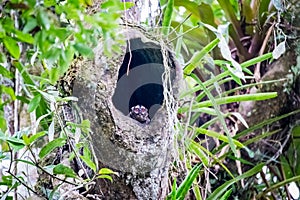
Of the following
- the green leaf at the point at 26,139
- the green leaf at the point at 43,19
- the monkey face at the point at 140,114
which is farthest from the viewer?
the monkey face at the point at 140,114

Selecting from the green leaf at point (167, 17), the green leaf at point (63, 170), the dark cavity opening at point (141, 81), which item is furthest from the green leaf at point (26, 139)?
the green leaf at point (167, 17)

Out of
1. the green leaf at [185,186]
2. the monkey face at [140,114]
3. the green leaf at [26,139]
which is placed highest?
the green leaf at [26,139]

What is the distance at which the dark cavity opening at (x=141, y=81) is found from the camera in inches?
31.3

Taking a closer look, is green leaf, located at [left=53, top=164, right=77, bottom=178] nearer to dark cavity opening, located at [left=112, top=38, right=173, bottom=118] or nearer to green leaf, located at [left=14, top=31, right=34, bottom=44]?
dark cavity opening, located at [left=112, top=38, right=173, bottom=118]

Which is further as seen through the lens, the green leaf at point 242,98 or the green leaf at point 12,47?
the green leaf at point 242,98

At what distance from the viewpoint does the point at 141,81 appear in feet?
2.67

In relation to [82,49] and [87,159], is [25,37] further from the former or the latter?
[87,159]

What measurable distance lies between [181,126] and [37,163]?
0.29 m

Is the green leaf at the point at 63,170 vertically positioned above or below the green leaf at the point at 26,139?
below

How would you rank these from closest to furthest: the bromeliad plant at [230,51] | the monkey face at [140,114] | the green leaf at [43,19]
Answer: the green leaf at [43,19] → the monkey face at [140,114] → the bromeliad plant at [230,51]

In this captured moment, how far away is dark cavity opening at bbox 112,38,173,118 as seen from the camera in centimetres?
79

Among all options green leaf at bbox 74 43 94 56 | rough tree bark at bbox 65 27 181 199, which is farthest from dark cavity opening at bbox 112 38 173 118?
green leaf at bbox 74 43 94 56

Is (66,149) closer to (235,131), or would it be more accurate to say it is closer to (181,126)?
(181,126)

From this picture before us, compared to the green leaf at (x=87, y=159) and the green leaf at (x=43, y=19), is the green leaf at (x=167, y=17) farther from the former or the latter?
the green leaf at (x=43, y=19)
